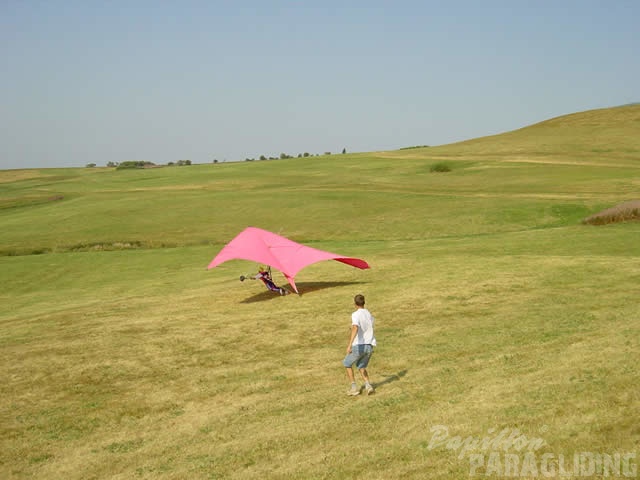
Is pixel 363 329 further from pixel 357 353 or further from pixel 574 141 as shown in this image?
pixel 574 141

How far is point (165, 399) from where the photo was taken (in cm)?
1552

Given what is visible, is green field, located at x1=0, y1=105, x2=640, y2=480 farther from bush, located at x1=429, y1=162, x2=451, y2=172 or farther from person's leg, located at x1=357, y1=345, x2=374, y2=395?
bush, located at x1=429, y1=162, x2=451, y2=172

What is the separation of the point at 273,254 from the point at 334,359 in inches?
395

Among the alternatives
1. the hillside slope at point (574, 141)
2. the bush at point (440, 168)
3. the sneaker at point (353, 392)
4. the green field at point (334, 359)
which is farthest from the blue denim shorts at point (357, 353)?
the bush at point (440, 168)

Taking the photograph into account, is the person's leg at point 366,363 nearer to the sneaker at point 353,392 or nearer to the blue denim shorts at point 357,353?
the blue denim shorts at point 357,353

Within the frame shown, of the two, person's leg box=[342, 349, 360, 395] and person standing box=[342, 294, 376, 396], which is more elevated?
person standing box=[342, 294, 376, 396]

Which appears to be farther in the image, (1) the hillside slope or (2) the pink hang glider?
(1) the hillside slope

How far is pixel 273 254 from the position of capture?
26.8 metres

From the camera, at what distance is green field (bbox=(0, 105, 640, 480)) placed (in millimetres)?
11133

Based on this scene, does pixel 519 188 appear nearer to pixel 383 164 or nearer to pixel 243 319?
pixel 383 164

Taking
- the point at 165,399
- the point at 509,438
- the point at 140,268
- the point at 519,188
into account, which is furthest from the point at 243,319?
the point at 519,188

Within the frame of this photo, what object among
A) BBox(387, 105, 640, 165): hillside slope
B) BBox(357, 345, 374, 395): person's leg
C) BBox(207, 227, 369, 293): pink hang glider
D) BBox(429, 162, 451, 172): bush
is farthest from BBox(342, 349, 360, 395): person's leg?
BBox(429, 162, 451, 172): bush

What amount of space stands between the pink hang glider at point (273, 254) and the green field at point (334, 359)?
1.27 meters

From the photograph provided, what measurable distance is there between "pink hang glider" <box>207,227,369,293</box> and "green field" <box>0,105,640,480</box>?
4.16 feet
